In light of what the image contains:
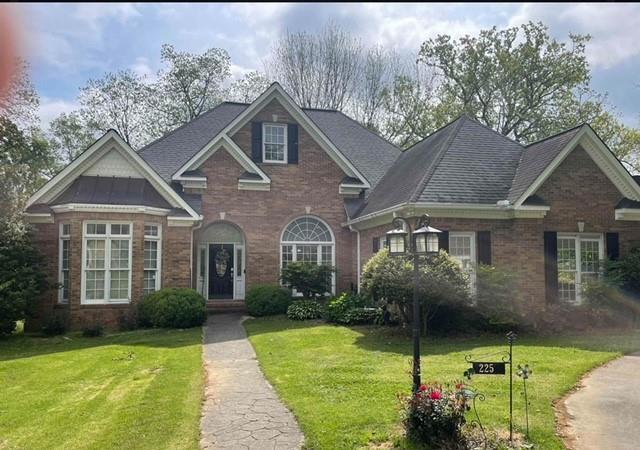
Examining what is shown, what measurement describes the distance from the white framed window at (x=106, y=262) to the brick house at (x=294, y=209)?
0.10ft

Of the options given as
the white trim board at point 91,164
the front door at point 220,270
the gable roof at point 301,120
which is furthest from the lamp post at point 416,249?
the front door at point 220,270

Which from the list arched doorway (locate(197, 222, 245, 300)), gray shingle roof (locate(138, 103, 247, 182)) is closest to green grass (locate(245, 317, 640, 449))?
arched doorway (locate(197, 222, 245, 300))

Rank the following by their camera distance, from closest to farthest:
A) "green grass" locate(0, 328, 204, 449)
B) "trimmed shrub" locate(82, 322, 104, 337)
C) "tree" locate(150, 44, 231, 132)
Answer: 1. "green grass" locate(0, 328, 204, 449)
2. "trimmed shrub" locate(82, 322, 104, 337)
3. "tree" locate(150, 44, 231, 132)

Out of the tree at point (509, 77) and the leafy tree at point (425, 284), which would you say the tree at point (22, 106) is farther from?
the tree at point (509, 77)

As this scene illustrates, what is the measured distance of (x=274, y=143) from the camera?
62.6ft

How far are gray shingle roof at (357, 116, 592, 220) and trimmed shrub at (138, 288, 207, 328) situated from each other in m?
6.43

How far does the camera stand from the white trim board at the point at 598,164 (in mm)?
14742

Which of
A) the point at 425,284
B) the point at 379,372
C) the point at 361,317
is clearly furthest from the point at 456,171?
the point at 379,372

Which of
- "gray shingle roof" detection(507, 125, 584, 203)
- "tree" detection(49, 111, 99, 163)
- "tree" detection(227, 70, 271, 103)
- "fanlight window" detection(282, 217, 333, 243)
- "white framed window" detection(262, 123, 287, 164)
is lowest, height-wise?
"fanlight window" detection(282, 217, 333, 243)

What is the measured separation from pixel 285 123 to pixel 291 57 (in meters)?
17.3

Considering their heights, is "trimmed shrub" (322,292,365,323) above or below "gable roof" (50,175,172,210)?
below

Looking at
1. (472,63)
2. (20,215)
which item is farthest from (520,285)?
(472,63)

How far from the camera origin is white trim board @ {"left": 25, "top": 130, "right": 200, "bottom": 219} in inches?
610

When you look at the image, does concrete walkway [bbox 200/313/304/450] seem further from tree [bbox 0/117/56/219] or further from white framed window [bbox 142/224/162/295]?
tree [bbox 0/117/56/219]
